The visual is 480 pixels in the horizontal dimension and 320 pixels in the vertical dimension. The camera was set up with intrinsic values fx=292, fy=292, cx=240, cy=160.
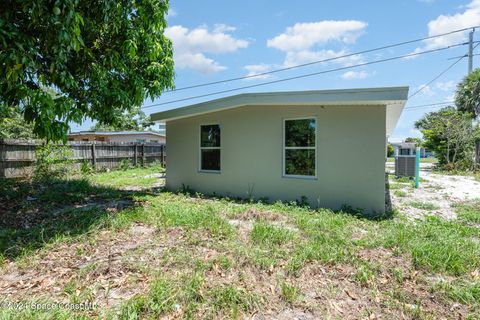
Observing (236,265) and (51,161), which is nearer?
(236,265)

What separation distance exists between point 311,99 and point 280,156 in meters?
1.62

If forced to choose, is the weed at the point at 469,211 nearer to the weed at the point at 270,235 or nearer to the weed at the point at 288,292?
the weed at the point at 270,235

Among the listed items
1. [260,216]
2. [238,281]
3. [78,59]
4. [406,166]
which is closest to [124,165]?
[78,59]

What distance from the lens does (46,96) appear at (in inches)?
166

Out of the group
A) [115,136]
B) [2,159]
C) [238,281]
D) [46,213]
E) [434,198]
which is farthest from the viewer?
[115,136]

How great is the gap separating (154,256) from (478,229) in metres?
5.27

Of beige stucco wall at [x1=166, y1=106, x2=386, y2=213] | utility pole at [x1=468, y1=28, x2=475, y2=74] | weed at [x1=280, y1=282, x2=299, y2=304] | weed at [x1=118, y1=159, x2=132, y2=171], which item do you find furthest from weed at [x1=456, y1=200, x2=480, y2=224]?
utility pole at [x1=468, y1=28, x2=475, y2=74]

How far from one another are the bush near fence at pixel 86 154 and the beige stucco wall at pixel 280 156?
5.50m

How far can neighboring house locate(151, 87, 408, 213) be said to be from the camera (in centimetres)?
605

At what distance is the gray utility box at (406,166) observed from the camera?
1184 cm

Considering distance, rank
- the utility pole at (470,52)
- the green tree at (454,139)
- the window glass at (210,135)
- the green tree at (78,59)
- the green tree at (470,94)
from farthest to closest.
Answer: the utility pole at (470,52) → the green tree at (470,94) → the green tree at (454,139) → the window glass at (210,135) → the green tree at (78,59)

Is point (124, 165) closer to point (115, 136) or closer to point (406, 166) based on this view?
point (115, 136)

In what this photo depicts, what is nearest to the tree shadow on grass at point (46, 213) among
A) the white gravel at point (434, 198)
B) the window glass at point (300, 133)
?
the window glass at point (300, 133)

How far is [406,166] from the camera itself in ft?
39.3
